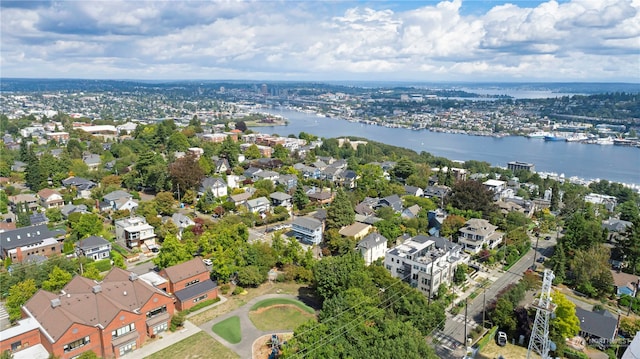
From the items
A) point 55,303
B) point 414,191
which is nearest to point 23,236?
point 55,303

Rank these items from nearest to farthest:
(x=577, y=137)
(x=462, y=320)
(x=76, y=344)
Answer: (x=76, y=344) < (x=462, y=320) < (x=577, y=137)

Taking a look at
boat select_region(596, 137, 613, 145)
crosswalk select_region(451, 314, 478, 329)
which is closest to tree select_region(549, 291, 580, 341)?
crosswalk select_region(451, 314, 478, 329)

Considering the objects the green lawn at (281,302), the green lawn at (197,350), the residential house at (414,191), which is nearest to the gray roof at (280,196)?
the residential house at (414,191)

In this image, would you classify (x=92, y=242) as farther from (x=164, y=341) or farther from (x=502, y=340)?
(x=502, y=340)

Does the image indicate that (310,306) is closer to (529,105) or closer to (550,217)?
(550,217)

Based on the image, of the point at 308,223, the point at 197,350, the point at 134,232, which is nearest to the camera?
the point at 197,350

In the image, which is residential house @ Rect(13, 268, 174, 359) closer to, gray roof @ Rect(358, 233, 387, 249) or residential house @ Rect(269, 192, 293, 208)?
gray roof @ Rect(358, 233, 387, 249)

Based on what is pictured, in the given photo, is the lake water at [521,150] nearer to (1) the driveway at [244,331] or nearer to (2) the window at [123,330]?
(1) the driveway at [244,331]

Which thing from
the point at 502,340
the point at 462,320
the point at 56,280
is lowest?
the point at 462,320

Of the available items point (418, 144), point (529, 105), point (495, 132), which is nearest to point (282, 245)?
point (418, 144)
